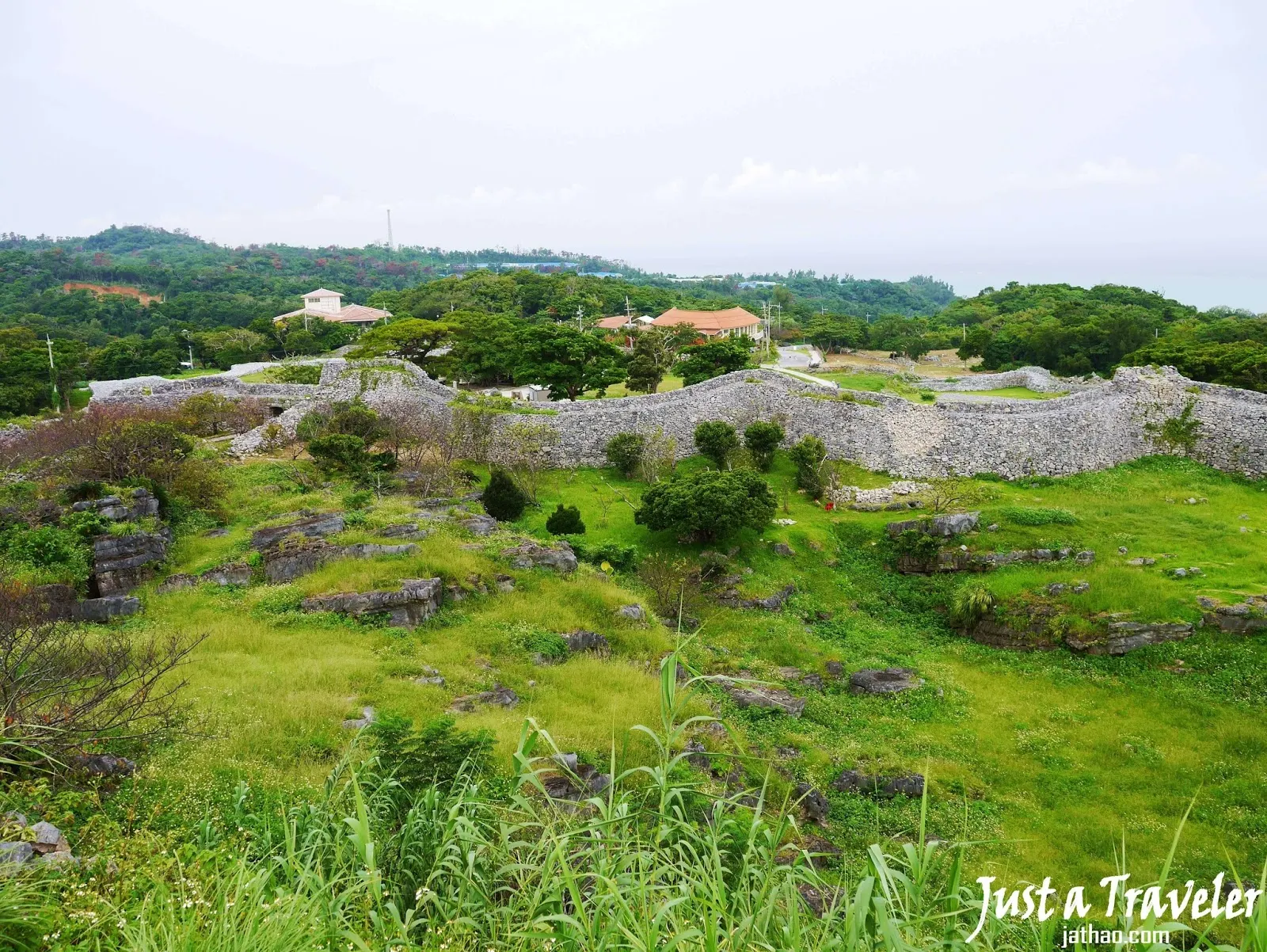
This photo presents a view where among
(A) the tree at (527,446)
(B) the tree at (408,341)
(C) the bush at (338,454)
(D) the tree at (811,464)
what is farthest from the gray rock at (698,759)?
(B) the tree at (408,341)

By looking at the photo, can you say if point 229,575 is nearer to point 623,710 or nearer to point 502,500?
point 502,500

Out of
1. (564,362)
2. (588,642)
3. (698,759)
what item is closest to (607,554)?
(588,642)

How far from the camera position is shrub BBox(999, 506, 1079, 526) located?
18.6 metres

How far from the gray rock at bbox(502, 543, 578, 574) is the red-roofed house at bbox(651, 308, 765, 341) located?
3202 cm

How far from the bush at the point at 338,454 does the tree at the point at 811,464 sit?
501 inches

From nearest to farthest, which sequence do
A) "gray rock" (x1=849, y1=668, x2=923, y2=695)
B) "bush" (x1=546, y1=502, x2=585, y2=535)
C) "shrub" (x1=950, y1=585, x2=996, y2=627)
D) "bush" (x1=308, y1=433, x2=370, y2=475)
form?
"gray rock" (x1=849, y1=668, x2=923, y2=695)
"shrub" (x1=950, y1=585, x2=996, y2=627)
"bush" (x1=546, y1=502, x2=585, y2=535)
"bush" (x1=308, y1=433, x2=370, y2=475)

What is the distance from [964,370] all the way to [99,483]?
3999 centimetres

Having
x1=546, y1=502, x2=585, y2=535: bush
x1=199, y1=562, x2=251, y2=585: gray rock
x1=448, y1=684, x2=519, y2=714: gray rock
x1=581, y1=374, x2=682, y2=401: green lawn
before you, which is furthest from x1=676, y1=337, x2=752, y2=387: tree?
x1=448, y1=684, x2=519, y2=714: gray rock

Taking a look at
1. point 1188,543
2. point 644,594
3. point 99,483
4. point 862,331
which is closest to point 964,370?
point 862,331

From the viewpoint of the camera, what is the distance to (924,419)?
2352cm

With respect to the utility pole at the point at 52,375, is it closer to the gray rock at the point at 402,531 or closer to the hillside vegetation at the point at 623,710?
the hillside vegetation at the point at 623,710

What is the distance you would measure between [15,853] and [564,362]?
24862 millimetres

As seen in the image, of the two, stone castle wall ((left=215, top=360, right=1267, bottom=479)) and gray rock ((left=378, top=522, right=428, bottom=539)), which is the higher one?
stone castle wall ((left=215, top=360, right=1267, bottom=479))

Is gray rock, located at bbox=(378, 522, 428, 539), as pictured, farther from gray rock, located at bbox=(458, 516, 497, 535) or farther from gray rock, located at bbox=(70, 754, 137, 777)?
gray rock, located at bbox=(70, 754, 137, 777)
